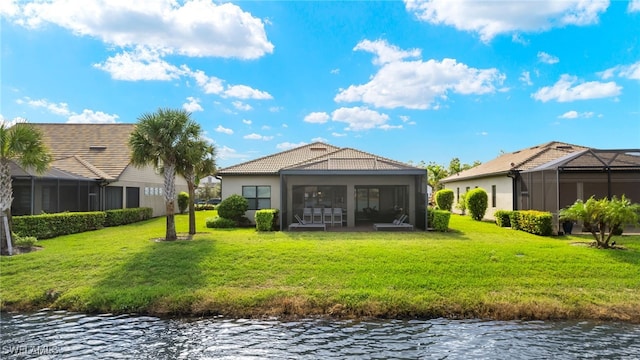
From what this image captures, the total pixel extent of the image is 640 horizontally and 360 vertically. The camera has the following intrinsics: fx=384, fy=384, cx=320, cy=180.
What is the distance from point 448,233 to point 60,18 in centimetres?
1639

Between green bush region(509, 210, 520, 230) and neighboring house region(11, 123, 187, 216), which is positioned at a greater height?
neighboring house region(11, 123, 187, 216)

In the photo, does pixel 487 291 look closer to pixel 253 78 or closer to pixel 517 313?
pixel 517 313

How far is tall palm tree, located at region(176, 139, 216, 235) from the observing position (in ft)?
47.7

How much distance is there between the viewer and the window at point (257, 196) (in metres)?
20.5

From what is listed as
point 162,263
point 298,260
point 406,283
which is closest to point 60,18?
point 162,263

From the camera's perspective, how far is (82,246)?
1296cm

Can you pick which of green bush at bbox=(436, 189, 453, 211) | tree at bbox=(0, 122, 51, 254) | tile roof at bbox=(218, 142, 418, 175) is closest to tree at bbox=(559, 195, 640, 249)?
tile roof at bbox=(218, 142, 418, 175)

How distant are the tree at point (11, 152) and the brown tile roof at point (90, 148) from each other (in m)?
8.13

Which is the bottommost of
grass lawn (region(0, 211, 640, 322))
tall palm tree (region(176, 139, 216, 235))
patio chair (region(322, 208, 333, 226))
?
grass lawn (region(0, 211, 640, 322))

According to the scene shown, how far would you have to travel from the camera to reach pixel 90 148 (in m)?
24.9

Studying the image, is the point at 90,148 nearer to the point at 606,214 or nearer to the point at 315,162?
the point at 315,162

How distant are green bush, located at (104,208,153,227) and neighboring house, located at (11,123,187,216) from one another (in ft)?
3.20

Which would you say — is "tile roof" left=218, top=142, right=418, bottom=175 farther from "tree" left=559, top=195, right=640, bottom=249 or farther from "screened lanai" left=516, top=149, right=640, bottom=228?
"tree" left=559, top=195, right=640, bottom=249

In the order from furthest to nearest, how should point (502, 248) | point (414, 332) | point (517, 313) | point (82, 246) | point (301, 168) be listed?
point (301, 168) < point (82, 246) < point (502, 248) < point (517, 313) < point (414, 332)
